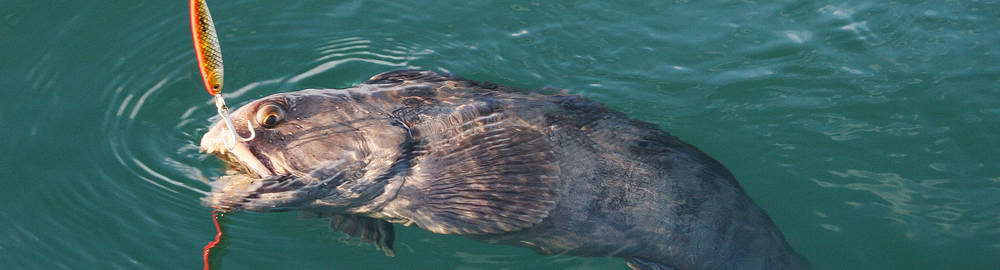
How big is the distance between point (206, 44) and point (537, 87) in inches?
106

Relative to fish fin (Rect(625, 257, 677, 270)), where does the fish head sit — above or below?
above

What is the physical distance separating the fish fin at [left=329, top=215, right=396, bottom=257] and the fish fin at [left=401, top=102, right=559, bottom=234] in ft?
1.41

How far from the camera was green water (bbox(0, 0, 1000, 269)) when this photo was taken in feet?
16.8

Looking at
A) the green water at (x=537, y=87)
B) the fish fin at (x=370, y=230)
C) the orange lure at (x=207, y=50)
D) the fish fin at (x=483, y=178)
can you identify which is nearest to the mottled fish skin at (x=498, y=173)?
the fish fin at (x=483, y=178)

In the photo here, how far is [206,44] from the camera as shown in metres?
3.96

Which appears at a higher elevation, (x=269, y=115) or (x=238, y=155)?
(x=269, y=115)

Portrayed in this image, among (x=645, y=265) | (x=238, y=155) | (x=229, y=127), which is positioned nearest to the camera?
(x=229, y=127)

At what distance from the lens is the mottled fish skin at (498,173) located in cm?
441

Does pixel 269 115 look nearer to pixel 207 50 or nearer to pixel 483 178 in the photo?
pixel 207 50

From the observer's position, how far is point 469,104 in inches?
187

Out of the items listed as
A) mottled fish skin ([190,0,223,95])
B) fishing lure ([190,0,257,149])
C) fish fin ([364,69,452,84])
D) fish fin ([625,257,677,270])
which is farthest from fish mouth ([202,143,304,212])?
fish fin ([625,257,677,270])

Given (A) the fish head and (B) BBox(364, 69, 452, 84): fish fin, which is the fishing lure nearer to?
(A) the fish head

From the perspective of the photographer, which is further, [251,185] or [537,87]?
[537,87]

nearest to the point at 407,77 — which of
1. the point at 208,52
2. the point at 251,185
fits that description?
the point at 251,185
